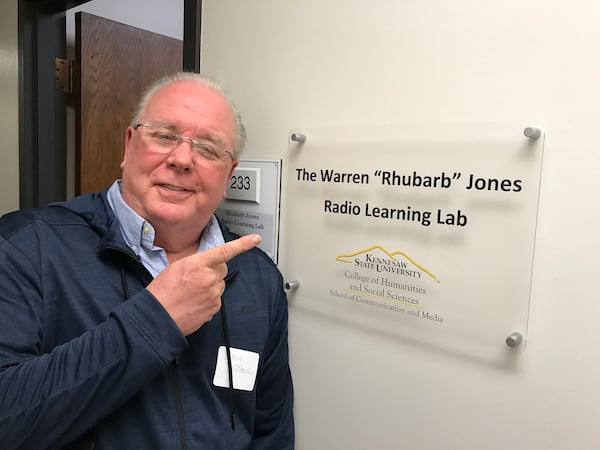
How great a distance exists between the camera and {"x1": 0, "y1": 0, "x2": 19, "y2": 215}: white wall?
1.82 metres

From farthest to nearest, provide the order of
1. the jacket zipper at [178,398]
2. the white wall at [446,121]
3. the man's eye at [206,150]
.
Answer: the man's eye at [206,150] < the jacket zipper at [178,398] < the white wall at [446,121]

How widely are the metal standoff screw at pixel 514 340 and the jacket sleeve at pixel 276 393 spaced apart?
19.6 inches

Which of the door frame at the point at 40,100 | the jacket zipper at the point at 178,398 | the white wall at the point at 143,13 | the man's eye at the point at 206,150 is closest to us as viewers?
the jacket zipper at the point at 178,398

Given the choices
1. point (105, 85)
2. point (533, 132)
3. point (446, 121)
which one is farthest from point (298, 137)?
point (105, 85)

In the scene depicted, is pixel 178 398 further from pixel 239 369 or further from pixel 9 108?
pixel 9 108

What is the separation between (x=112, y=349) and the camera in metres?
0.72

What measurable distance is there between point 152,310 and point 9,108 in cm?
161

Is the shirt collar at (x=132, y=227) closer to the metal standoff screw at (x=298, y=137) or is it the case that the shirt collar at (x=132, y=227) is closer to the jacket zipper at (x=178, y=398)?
the jacket zipper at (x=178, y=398)

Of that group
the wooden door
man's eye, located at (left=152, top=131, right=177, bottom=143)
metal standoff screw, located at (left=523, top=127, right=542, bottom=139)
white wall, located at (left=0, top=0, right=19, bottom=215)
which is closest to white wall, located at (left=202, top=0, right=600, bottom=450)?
metal standoff screw, located at (left=523, top=127, right=542, bottom=139)

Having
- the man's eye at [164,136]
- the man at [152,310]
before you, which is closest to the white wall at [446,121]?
the man at [152,310]

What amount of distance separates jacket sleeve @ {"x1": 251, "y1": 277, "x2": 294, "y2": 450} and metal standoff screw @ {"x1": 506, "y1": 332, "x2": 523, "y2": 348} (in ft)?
1.63

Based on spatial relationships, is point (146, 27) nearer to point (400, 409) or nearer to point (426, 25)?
point (426, 25)

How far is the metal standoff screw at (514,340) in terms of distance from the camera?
72cm

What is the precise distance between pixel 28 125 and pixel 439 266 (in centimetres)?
171
